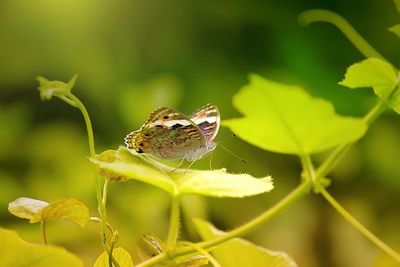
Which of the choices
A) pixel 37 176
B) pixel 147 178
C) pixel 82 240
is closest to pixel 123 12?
pixel 37 176

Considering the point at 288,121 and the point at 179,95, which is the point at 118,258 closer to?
the point at 288,121

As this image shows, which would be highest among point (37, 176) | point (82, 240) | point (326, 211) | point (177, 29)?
point (177, 29)

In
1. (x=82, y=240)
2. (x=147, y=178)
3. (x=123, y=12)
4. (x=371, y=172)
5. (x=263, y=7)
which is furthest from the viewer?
(x=123, y=12)

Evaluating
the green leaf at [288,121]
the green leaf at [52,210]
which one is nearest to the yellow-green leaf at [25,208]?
the green leaf at [52,210]

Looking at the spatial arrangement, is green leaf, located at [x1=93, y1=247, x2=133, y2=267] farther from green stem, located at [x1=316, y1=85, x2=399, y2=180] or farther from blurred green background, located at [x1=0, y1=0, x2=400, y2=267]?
blurred green background, located at [x1=0, y1=0, x2=400, y2=267]

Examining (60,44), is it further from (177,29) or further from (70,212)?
(70,212)

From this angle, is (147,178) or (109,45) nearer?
(147,178)

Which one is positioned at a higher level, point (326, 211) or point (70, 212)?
point (326, 211)
